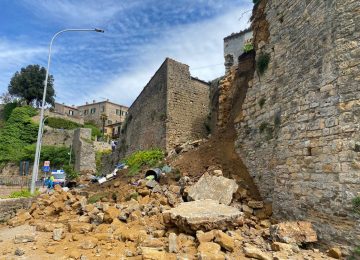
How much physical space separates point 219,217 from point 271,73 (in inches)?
187

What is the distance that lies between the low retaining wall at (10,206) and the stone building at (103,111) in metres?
57.4

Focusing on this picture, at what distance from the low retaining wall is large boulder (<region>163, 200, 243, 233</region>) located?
6114 millimetres

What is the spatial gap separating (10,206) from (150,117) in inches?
386

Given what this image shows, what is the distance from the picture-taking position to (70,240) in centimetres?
795

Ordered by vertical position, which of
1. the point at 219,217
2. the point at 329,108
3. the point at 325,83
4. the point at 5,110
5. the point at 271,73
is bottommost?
the point at 219,217

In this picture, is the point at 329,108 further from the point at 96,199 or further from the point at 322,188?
the point at 96,199

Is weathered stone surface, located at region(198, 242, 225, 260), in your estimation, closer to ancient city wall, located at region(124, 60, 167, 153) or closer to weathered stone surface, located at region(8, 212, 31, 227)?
weathered stone surface, located at region(8, 212, 31, 227)

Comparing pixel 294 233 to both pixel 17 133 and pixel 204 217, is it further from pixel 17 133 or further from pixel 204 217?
pixel 17 133

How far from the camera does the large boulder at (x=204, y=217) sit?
705cm

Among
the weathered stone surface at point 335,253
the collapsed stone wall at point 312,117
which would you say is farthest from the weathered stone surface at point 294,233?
the weathered stone surface at point 335,253

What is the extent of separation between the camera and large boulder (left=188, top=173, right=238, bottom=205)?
880cm

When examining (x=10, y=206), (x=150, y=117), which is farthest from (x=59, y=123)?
(x=10, y=206)

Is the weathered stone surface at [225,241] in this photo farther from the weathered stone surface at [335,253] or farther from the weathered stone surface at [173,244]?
the weathered stone surface at [335,253]

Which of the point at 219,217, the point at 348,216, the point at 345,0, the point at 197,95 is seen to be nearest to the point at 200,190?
the point at 219,217
